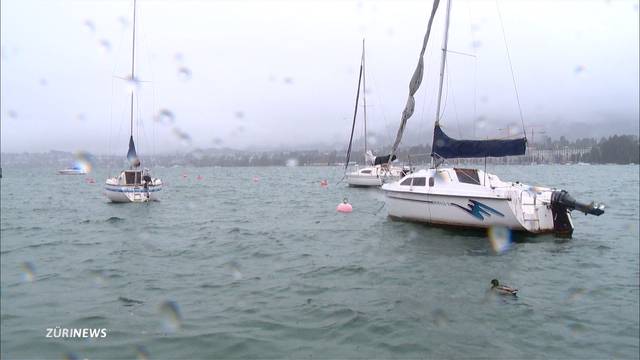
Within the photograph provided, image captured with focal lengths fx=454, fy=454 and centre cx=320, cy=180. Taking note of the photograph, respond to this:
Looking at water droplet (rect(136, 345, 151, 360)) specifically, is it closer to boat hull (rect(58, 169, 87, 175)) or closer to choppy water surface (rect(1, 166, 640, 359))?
choppy water surface (rect(1, 166, 640, 359))

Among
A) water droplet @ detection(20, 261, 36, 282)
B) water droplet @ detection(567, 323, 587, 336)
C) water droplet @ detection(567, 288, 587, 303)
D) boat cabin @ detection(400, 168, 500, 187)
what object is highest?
boat cabin @ detection(400, 168, 500, 187)

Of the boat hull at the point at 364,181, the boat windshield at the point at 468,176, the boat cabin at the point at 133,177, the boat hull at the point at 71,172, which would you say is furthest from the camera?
the boat hull at the point at 71,172

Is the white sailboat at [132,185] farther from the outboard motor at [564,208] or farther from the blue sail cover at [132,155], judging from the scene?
the outboard motor at [564,208]

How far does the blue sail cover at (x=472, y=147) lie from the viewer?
57.3 feet

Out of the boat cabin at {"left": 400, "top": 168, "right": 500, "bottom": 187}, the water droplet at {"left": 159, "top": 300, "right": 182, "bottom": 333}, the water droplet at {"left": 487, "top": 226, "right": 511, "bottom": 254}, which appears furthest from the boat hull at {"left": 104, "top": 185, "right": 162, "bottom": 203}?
the water droplet at {"left": 159, "top": 300, "right": 182, "bottom": 333}

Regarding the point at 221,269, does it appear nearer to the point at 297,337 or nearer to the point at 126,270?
the point at 126,270

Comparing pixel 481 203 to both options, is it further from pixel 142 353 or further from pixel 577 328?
pixel 142 353

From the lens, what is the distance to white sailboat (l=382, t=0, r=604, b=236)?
16188mm

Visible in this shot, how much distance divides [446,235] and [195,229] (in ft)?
36.3

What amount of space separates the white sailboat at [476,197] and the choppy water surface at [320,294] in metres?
0.70

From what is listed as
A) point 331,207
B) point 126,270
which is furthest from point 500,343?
point 331,207

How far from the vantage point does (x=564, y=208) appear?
1650 cm

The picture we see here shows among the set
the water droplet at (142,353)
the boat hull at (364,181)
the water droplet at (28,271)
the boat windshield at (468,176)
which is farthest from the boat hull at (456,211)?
the boat hull at (364,181)

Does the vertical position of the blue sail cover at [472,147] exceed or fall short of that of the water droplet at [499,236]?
it exceeds it
